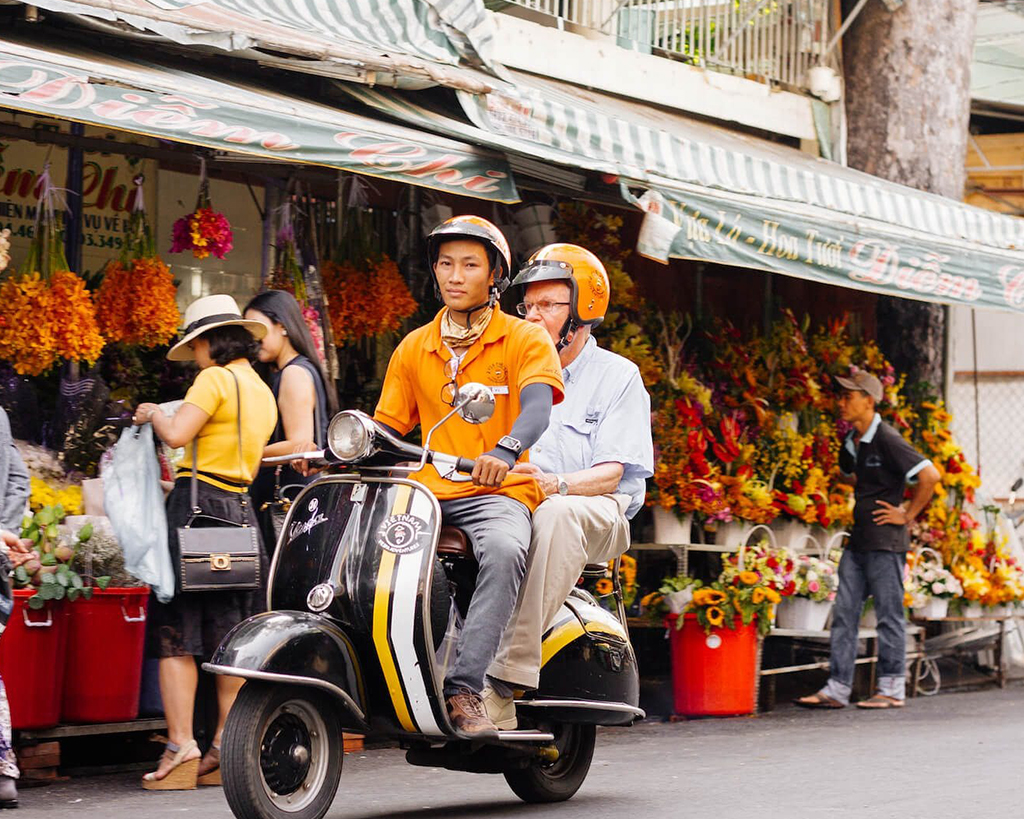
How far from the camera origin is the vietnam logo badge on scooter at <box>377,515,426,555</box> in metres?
5.37

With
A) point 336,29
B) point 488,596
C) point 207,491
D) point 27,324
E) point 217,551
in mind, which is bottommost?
point 488,596

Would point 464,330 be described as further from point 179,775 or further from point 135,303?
point 135,303

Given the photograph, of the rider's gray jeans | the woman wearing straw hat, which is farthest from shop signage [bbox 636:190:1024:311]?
the rider's gray jeans

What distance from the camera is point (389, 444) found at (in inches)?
213

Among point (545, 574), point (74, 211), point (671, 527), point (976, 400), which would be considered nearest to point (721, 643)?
point (671, 527)

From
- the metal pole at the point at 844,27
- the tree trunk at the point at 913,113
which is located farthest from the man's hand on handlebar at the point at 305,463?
the metal pole at the point at 844,27

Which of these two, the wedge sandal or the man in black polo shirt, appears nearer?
the wedge sandal

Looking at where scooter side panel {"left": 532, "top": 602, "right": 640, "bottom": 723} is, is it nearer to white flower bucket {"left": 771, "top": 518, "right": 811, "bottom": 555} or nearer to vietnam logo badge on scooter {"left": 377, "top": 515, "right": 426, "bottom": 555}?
vietnam logo badge on scooter {"left": 377, "top": 515, "right": 426, "bottom": 555}

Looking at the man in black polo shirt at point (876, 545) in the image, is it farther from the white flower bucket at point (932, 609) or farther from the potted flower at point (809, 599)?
the white flower bucket at point (932, 609)

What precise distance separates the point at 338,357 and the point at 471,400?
455cm

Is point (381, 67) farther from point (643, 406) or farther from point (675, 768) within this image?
point (675, 768)

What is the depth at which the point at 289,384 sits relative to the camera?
733cm

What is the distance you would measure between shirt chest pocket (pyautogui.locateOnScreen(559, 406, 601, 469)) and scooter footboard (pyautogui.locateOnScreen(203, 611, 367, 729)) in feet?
4.54

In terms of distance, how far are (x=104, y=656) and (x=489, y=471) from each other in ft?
8.43
